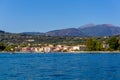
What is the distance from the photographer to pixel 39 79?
46969 millimetres

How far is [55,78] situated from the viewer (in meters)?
48.2

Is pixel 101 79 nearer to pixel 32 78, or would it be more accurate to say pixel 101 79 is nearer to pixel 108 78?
pixel 108 78

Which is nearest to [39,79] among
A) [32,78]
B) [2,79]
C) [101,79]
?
[32,78]

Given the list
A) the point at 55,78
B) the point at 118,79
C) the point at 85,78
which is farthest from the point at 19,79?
the point at 118,79

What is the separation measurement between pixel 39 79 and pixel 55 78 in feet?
7.32

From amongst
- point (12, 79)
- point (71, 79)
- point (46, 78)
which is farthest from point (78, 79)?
point (12, 79)

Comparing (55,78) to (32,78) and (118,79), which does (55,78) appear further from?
(118,79)

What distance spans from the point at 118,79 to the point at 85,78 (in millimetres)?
4286

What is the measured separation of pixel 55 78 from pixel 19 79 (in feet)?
14.5

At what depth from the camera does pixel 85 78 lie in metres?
47.4

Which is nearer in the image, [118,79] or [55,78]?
[118,79]

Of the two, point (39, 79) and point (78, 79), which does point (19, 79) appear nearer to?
point (39, 79)

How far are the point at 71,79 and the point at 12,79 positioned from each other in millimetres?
6974

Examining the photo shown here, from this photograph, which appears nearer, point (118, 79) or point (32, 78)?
point (118, 79)
